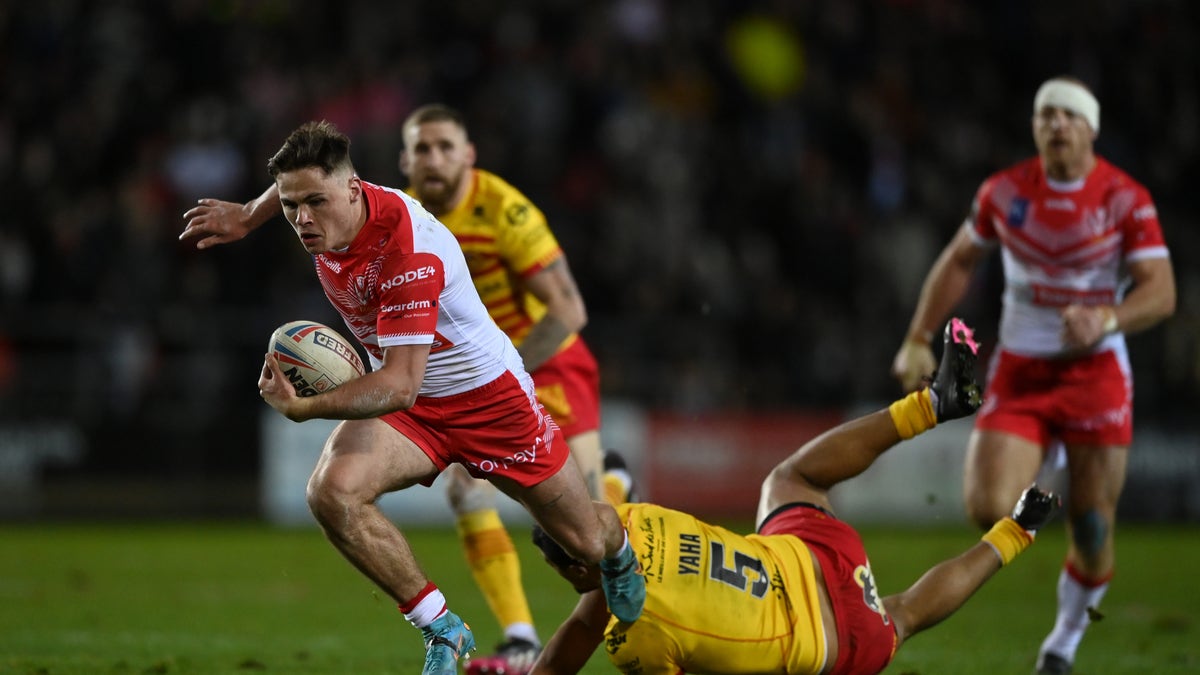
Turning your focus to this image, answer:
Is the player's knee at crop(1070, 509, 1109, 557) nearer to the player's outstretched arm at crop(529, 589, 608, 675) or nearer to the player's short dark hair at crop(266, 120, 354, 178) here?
the player's outstretched arm at crop(529, 589, 608, 675)

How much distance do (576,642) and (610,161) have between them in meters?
12.7

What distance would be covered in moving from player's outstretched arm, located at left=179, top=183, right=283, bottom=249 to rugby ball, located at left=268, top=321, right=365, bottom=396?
828 millimetres

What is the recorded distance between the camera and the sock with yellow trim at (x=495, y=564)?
25.8ft

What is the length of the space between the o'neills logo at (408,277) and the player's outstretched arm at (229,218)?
1.02 m

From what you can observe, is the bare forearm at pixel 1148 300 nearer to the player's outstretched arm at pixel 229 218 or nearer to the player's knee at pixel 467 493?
the player's knee at pixel 467 493

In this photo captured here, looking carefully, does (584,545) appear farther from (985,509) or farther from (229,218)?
(985,509)

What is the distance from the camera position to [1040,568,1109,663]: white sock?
7.90 m

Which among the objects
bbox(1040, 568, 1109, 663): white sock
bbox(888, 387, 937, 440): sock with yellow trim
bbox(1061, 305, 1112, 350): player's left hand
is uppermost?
bbox(1061, 305, 1112, 350): player's left hand

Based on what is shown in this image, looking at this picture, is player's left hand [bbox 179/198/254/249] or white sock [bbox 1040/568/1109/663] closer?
player's left hand [bbox 179/198/254/249]

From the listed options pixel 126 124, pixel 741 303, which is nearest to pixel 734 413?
pixel 741 303

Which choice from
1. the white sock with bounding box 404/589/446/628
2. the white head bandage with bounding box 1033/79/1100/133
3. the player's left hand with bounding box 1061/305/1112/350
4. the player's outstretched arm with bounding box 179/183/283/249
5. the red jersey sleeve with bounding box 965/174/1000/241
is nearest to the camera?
the white sock with bounding box 404/589/446/628

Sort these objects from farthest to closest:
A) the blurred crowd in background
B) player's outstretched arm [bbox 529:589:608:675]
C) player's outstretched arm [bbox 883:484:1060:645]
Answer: the blurred crowd in background
player's outstretched arm [bbox 883:484:1060:645]
player's outstretched arm [bbox 529:589:608:675]

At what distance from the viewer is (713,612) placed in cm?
562

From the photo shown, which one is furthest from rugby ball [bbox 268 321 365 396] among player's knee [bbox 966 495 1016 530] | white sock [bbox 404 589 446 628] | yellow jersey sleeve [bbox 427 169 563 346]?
player's knee [bbox 966 495 1016 530]
